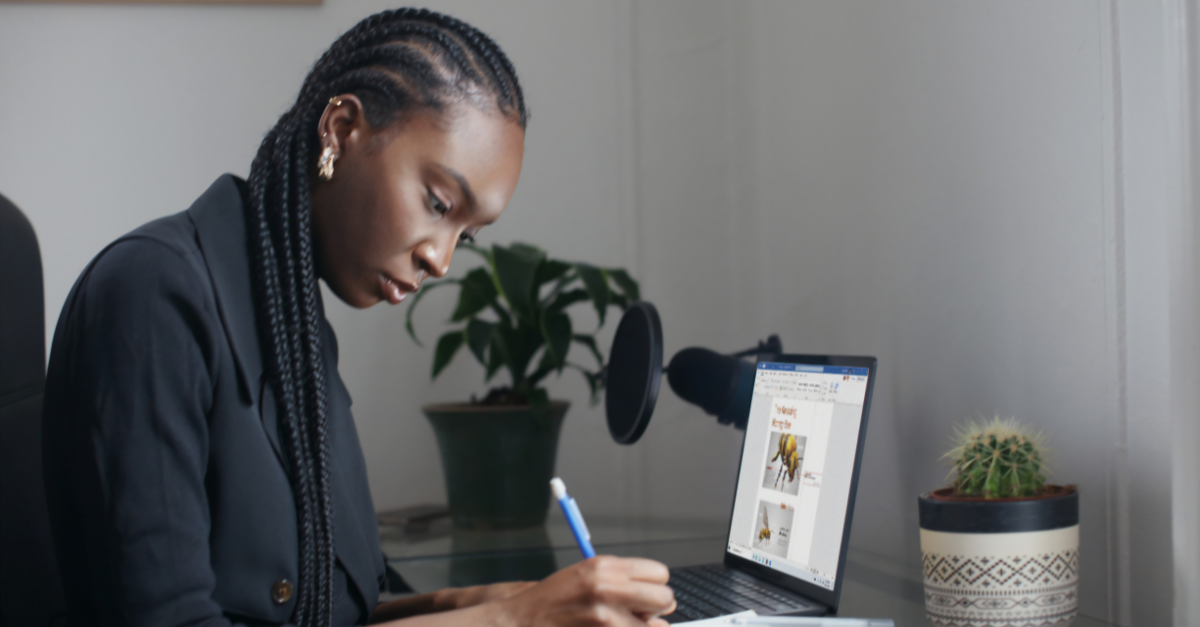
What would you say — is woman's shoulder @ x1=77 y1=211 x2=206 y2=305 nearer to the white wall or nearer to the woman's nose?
the woman's nose

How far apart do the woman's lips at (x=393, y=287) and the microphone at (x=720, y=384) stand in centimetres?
47

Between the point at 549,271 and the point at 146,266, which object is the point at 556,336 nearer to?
the point at 549,271

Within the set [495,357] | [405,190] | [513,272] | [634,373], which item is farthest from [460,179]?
[495,357]

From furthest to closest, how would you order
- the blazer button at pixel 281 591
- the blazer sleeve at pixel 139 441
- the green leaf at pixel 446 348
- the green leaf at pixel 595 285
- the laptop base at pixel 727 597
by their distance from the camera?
the green leaf at pixel 446 348
the green leaf at pixel 595 285
the laptop base at pixel 727 597
the blazer button at pixel 281 591
the blazer sleeve at pixel 139 441

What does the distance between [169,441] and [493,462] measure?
0.86 m

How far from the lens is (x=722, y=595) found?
878 millimetres

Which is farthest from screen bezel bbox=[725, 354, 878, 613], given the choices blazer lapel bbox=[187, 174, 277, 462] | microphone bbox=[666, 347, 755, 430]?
blazer lapel bbox=[187, 174, 277, 462]

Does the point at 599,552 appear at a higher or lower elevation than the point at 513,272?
lower

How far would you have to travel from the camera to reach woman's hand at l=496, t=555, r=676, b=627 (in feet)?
2.04

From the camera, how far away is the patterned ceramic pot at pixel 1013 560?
0.73m

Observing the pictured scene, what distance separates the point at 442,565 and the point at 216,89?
3.28 feet

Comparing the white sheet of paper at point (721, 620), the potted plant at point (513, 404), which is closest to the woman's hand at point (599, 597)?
the white sheet of paper at point (721, 620)

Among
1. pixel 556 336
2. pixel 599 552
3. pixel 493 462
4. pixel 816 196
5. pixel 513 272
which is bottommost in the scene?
pixel 599 552

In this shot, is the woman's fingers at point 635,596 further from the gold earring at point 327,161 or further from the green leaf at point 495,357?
the green leaf at point 495,357
